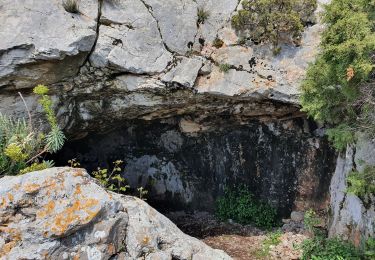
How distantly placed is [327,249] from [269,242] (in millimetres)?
1894

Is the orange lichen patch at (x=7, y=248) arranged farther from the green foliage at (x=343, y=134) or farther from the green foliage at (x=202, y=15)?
the green foliage at (x=202, y=15)

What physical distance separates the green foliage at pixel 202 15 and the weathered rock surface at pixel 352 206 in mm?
4472

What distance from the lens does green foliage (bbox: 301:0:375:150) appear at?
17.9 ft

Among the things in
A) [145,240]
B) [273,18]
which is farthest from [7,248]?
[273,18]

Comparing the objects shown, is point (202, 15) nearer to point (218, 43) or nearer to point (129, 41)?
point (218, 43)

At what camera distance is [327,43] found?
20.0 ft

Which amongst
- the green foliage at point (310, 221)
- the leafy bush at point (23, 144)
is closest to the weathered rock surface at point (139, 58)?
the leafy bush at point (23, 144)

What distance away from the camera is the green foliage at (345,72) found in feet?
17.9

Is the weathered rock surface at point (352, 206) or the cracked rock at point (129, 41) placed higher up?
the cracked rock at point (129, 41)

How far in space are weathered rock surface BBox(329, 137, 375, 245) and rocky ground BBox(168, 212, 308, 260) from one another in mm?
1156

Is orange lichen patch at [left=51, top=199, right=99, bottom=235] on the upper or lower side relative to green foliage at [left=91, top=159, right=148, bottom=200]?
lower

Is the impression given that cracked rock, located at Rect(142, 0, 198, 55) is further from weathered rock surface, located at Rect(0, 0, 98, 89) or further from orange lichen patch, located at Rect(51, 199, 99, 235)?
orange lichen patch, located at Rect(51, 199, 99, 235)

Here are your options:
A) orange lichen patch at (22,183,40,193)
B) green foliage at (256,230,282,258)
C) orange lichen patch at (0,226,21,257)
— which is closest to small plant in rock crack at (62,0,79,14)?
orange lichen patch at (22,183,40,193)

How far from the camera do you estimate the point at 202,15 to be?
29.3 ft
